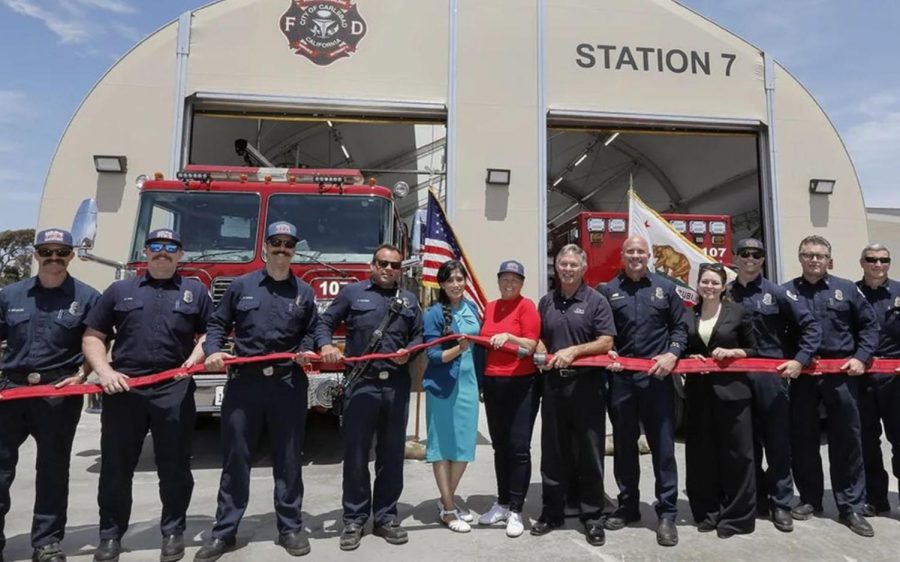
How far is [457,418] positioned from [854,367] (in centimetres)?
284

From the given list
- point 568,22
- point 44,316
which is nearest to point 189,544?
point 44,316

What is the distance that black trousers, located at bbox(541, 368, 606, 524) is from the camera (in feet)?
12.5

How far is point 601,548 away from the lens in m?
3.62

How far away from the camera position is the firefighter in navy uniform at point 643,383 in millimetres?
3873

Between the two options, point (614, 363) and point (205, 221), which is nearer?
point (614, 363)

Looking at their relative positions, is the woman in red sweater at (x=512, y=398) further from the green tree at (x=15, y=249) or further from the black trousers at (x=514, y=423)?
the green tree at (x=15, y=249)

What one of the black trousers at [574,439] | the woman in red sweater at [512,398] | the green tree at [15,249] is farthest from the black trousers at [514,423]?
the green tree at [15,249]

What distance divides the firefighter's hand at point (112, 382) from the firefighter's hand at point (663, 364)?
10.6ft

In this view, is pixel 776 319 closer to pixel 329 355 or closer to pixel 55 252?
pixel 329 355

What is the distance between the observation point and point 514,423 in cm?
393

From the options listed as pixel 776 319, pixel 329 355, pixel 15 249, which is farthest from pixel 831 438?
pixel 15 249

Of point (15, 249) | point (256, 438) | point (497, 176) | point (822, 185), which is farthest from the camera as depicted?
point (15, 249)

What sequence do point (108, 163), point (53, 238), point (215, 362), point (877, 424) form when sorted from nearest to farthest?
point (215, 362), point (53, 238), point (877, 424), point (108, 163)

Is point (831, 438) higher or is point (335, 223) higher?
point (335, 223)
